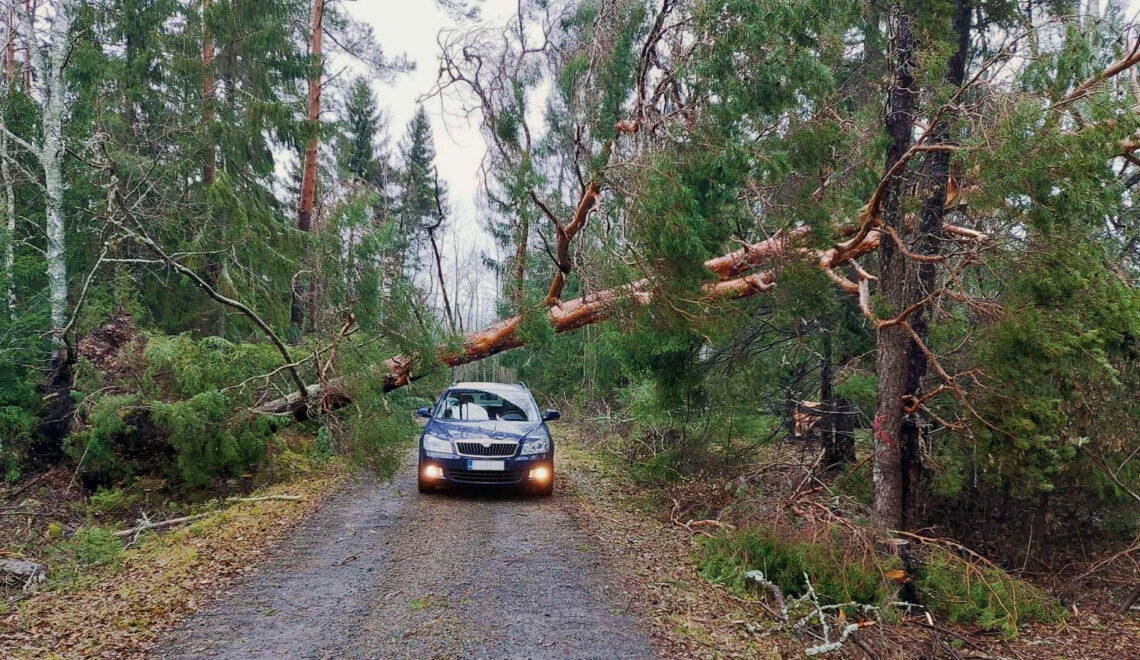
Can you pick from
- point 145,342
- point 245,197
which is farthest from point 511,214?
point 245,197

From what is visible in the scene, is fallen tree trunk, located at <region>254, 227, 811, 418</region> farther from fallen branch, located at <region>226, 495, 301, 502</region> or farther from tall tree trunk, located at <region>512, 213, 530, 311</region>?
fallen branch, located at <region>226, 495, 301, 502</region>

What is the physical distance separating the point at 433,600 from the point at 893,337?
5.53m

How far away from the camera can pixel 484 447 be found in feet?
26.4

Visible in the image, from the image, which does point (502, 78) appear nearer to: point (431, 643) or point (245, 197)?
point (431, 643)

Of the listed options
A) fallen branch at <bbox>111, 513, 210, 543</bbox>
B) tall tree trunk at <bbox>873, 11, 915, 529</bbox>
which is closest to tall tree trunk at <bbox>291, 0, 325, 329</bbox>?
fallen branch at <bbox>111, 513, 210, 543</bbox>

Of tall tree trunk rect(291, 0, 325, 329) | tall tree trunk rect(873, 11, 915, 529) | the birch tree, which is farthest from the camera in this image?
tall tree trunk rect(291, 0, 325, 329)

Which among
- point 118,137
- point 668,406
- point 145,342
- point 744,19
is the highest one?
point 118,137

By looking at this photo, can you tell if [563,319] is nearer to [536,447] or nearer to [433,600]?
[536,447]

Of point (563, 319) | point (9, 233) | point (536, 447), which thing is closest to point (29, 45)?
point (9, 233)

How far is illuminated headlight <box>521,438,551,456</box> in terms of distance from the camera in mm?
8234

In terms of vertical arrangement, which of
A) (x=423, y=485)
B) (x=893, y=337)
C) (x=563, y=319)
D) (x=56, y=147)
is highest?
(x=56, y=147)

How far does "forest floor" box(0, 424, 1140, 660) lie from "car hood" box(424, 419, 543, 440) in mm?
947

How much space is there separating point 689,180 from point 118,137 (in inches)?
431

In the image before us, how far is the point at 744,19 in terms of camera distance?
5.75 meters
